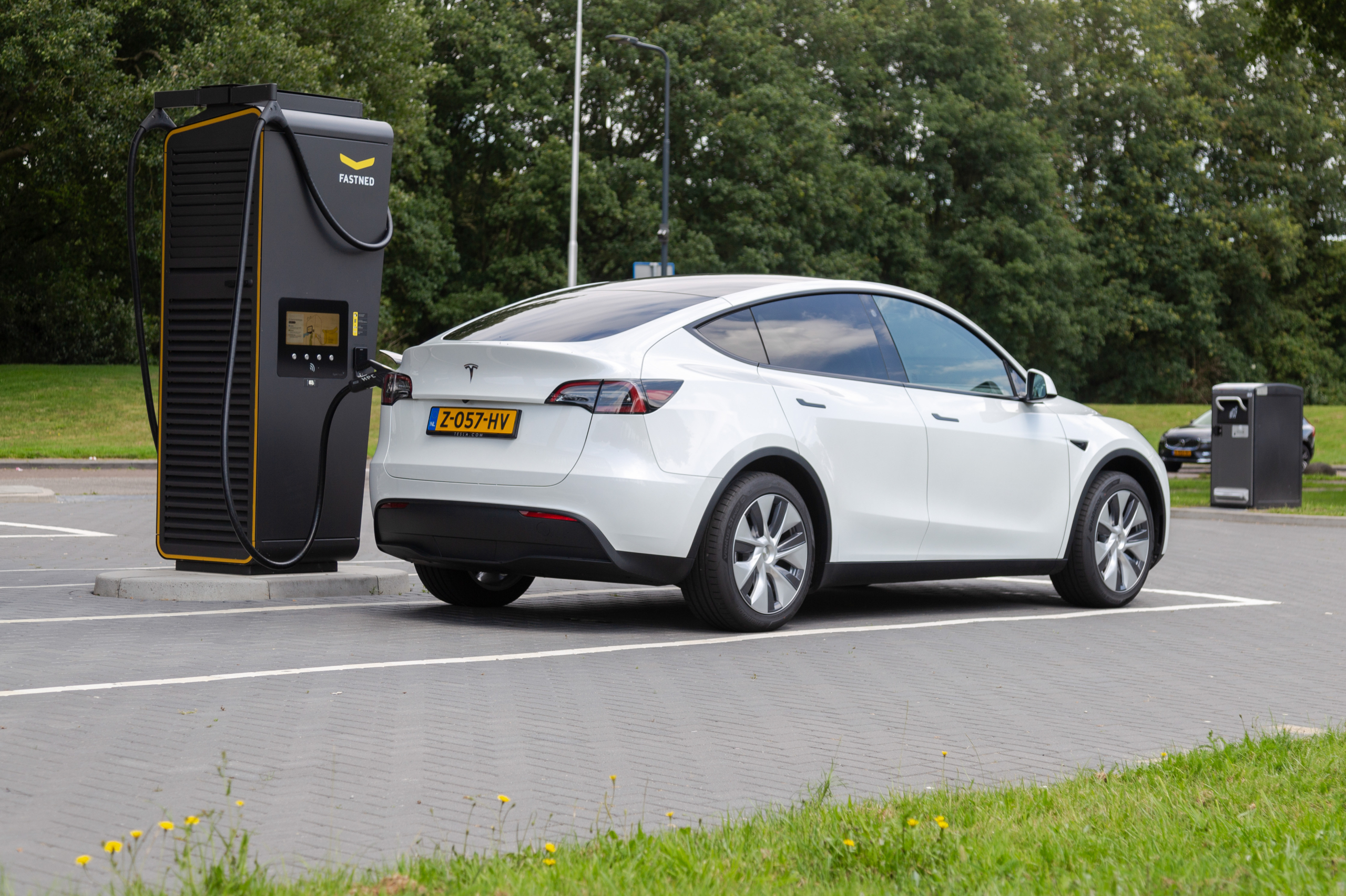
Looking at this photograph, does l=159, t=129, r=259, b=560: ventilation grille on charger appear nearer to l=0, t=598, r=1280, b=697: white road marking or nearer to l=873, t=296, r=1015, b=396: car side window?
l=0, t=598, r=1280, b=697: white road marking

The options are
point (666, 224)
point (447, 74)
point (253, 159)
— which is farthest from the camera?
point (447, 74)

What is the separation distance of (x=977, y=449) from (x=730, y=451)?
1886 millimetres

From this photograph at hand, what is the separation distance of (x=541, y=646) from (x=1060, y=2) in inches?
2015

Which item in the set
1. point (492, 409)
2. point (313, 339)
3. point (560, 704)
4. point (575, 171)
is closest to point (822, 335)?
point (492, 409)

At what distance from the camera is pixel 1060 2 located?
53344mm

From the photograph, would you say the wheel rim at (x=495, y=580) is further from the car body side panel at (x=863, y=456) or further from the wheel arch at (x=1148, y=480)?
the wheel arch at (x=1148, y=480)

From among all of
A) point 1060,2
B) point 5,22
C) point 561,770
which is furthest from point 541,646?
point 1060,2

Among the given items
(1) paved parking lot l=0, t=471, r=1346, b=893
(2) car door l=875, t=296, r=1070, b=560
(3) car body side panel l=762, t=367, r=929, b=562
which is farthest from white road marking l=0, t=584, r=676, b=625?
(2) car door l=875, t=296, r=1070, b=560

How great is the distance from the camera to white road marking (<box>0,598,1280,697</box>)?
566cm

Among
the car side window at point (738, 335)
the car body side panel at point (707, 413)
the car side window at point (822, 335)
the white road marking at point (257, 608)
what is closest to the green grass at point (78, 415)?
the white road marking at point (257, 608)

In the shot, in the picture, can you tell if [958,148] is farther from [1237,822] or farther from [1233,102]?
[1237,822]

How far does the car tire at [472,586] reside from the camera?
816 centimetres

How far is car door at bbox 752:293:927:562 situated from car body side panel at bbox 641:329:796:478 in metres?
0.15

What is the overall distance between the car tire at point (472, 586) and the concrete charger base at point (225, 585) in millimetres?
553
